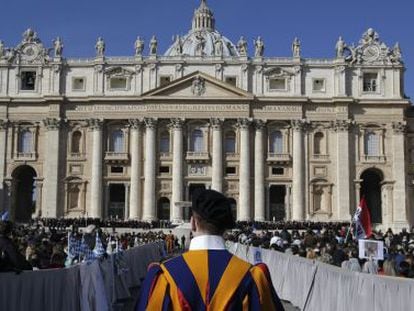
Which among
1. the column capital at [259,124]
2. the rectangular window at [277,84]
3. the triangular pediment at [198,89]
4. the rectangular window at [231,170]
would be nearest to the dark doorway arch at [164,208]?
the rectangular window at [231,170]

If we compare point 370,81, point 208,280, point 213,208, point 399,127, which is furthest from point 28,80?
point 208,280

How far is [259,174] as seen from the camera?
68.0 metres

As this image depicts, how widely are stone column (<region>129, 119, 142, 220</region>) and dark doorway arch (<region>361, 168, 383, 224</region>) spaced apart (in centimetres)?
2308

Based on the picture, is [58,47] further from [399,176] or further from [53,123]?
[399,176]

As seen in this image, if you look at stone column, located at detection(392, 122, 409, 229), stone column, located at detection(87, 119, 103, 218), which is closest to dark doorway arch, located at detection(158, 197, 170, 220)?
stone column, located at detection(87, 119, 103, 218)

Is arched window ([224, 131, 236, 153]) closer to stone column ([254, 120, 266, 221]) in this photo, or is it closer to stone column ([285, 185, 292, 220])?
stone column ([254, 120, 266, 221])

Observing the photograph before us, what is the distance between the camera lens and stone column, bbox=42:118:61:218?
6781cm


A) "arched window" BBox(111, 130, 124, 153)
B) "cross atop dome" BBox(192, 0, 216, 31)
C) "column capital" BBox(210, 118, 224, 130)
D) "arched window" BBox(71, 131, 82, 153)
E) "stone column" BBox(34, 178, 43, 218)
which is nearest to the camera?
"column capital" BBox(210, 118, 224, 130)

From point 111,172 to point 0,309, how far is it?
59986 mm

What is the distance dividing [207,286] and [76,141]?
67.2m

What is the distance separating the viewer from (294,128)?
226 feet

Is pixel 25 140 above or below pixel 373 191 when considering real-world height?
above

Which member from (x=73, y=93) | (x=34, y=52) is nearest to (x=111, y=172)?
(x=73, y=93)

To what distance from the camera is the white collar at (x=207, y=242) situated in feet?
15.4
